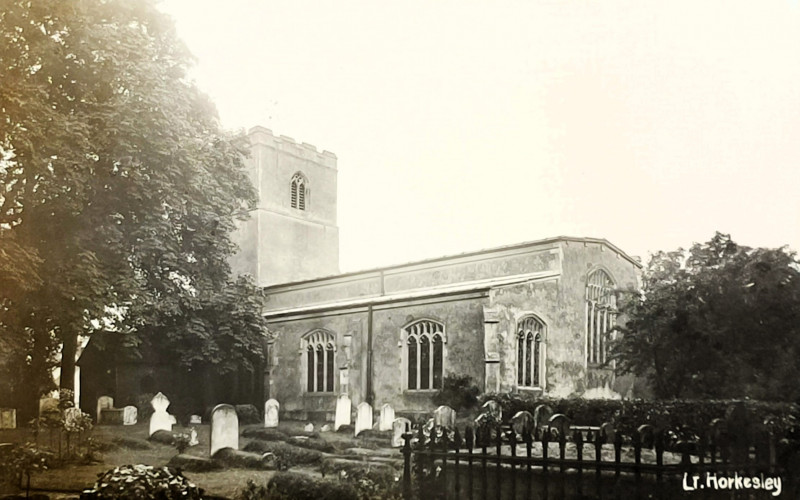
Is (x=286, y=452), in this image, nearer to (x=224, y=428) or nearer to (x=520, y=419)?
(x=224, y=428)

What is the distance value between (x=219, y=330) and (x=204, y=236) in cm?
133

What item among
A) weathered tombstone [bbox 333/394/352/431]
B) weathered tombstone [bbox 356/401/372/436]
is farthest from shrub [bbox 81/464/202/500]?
weathered tombstone [bbox 333/394/352/431]

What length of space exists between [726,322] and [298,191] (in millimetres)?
8689

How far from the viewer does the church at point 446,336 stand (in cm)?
896

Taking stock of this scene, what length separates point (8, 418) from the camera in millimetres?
7266

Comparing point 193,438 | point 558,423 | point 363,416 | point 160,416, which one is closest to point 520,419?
point 558,423

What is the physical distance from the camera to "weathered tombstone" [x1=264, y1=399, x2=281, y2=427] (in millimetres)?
8633

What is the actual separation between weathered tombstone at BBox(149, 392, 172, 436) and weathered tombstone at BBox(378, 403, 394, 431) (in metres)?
2.52

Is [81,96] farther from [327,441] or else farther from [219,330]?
[327,441]

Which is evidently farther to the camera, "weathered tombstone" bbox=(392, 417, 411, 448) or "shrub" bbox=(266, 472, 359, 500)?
"weathered tombstone" bbox=(392, 417, 411, 448)

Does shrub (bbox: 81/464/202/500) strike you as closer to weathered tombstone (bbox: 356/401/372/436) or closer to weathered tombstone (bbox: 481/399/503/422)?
weathered tombstone (bbox: 356/401/372/436)

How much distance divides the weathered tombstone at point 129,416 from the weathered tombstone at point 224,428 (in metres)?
0.94

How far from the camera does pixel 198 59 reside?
7973 millimetres

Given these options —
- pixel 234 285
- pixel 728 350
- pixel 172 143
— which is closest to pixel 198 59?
pixel 172 143
